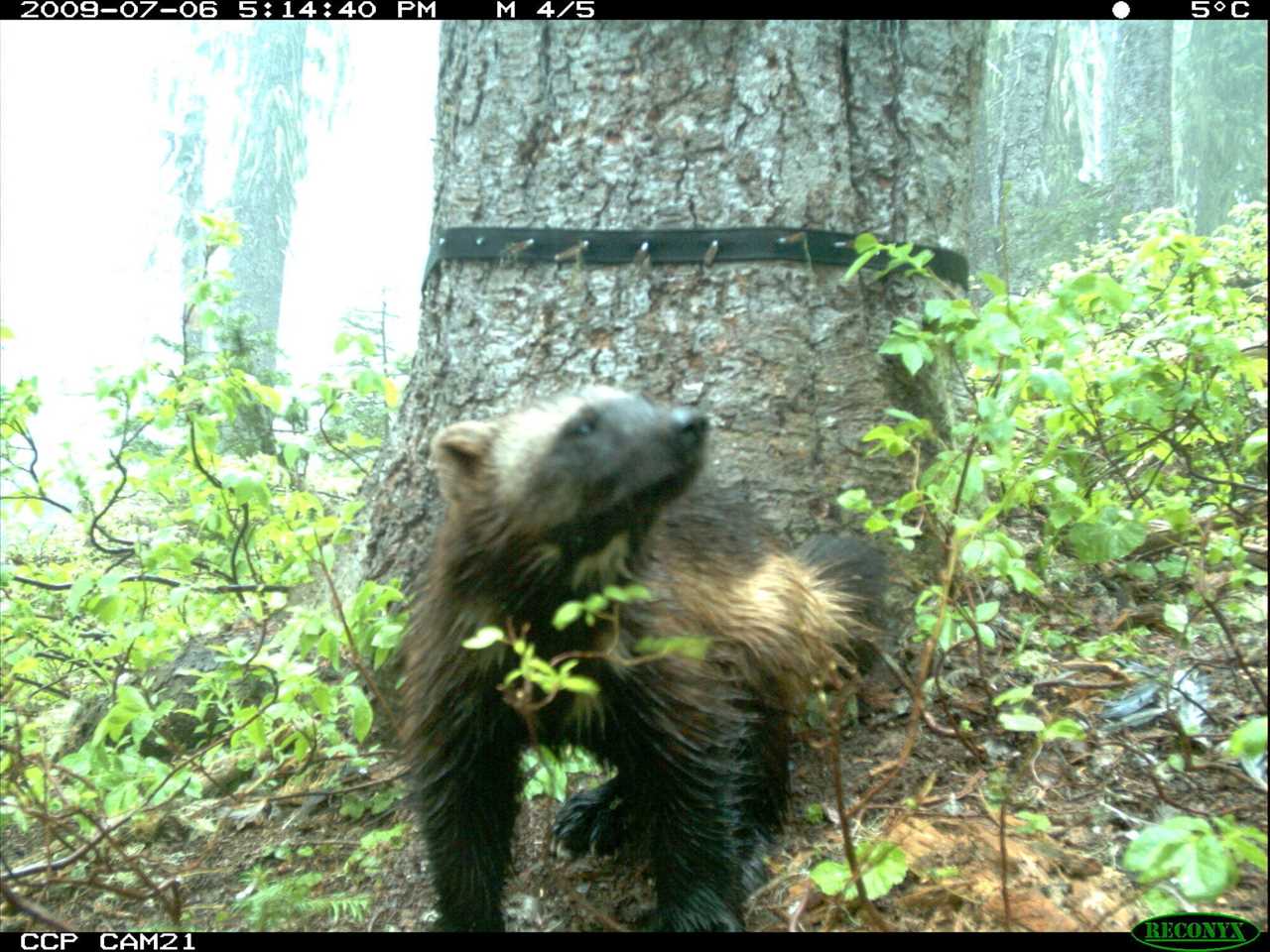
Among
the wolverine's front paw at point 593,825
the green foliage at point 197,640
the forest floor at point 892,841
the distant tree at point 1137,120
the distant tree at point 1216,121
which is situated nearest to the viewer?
the forest floor at point 892,841

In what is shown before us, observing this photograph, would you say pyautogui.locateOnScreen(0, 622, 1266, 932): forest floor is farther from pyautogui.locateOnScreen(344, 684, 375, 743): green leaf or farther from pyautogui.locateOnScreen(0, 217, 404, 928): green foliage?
pyautogui.locateOnScreen(344, 684, 375, 743): green leaf

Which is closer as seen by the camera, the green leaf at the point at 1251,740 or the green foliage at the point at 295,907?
the green leaf at the point at 1251,740

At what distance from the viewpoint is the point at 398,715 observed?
3.98 m

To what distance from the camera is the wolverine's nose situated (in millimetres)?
2564

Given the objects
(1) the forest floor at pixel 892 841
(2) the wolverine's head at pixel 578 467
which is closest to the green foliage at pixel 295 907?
(1) the forest floor at pixel 892 841

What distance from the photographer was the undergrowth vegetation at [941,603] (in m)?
3.23

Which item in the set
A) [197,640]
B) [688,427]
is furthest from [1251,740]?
[197,640]

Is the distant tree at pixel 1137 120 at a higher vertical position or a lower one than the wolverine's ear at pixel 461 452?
higher

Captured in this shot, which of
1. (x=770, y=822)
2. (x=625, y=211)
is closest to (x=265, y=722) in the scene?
(x=770, y=822)

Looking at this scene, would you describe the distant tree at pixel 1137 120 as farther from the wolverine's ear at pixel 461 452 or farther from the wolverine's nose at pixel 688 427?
the wolverine's ear at pixel 461 452

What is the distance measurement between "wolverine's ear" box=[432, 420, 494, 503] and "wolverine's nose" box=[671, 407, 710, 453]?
67cm

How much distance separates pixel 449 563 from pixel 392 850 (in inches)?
52.3

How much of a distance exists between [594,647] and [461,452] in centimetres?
69
